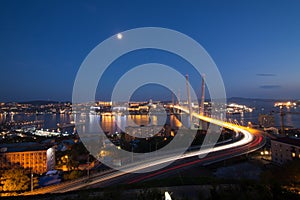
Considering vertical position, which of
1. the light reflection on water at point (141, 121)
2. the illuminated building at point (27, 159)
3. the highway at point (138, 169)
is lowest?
the illuminated building at point (27, 159)

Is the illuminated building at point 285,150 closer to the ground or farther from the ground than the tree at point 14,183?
farther from the ground

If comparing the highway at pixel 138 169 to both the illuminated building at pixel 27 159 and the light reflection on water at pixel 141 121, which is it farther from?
the light reflection on water at pixel 141 121

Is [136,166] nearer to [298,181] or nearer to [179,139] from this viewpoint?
[298,181]

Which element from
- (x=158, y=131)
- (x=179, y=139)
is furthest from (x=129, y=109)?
(x=179, y=139)

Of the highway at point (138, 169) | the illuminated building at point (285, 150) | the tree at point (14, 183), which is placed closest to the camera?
the highway at point (138, 169)

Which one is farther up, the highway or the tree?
the highway

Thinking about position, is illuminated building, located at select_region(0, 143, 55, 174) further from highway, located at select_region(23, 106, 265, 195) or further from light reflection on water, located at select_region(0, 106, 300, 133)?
light reflection on water, located at select_region(0, 106, 300, 133)

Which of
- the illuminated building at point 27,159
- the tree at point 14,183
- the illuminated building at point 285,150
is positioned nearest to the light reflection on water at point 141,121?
the illuminated building at point 27,159

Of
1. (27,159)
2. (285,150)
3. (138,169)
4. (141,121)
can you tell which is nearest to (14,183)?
(138,169)

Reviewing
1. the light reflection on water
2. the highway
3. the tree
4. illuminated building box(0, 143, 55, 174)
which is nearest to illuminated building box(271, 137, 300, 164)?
the highway
